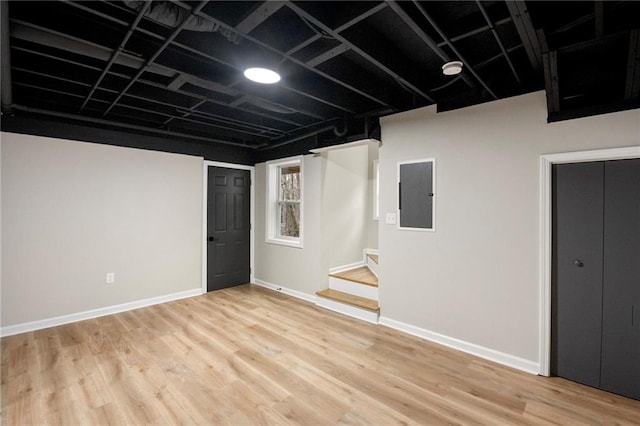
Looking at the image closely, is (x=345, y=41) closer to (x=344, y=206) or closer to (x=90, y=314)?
(x=344, y=206)

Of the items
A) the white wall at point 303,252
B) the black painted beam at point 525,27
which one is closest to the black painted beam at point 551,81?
the black painted beam at point 525,27

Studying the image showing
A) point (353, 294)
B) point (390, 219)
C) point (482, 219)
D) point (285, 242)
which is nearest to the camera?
point (482, 219)

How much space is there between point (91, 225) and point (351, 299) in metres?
3.52

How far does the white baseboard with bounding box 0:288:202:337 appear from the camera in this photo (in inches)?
128

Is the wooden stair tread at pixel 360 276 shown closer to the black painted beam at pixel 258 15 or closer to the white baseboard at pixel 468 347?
the white baseboard at pixel 468 347

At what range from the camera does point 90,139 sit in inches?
147

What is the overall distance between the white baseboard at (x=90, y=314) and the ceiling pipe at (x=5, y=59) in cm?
237

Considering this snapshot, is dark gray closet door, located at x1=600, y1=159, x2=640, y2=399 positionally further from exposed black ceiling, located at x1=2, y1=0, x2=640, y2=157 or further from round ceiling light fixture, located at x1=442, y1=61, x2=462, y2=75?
round ceiling light fixture, located at x1=442, y1=61, x2=462, y2=75

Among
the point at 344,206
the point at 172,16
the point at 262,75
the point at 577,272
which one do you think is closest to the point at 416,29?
Result: the point at 262,75

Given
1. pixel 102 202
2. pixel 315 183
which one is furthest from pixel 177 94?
pixel 315 183

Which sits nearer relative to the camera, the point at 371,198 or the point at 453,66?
the point at 453,66

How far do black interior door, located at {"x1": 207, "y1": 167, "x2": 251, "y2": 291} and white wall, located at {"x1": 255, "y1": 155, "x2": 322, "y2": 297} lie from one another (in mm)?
303

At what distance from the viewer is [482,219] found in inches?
111

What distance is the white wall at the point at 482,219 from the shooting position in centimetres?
252
